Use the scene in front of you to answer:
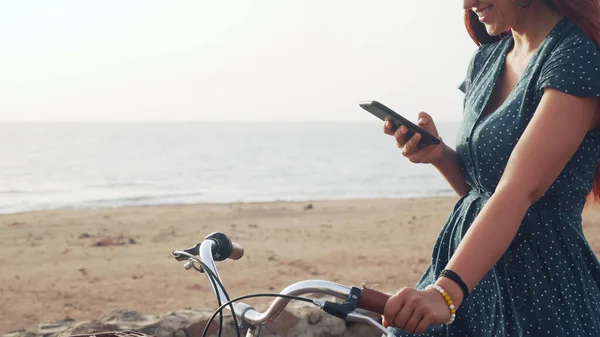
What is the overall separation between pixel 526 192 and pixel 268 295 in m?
0.64

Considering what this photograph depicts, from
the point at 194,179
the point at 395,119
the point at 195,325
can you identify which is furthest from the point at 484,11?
the point at 194,179

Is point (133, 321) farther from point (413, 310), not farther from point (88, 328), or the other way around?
point (413, 310)

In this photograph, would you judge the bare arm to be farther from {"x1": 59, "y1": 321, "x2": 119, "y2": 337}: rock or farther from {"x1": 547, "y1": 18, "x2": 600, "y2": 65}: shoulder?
{"x1": 59, "y1": 321, "x2": 119, "y2": 337}: rock

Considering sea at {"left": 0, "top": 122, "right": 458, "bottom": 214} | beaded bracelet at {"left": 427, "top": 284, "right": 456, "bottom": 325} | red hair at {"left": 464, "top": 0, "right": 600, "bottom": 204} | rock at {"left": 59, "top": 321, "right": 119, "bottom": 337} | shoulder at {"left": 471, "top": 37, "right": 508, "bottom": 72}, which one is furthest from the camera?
sea at {"left": 0, "top": 122, "right": 458, "bottom": 214}

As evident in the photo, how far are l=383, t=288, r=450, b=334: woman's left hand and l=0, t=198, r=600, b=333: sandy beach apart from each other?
23.1ft

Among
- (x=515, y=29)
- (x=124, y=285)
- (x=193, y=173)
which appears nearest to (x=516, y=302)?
(x=515, y=29)

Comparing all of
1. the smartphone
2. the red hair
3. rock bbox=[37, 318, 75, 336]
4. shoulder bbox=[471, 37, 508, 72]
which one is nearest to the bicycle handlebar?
the smartphone

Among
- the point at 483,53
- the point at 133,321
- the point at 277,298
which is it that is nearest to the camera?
the point at 277,298

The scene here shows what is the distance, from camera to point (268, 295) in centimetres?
166

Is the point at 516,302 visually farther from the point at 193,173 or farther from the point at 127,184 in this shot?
Result: the point at 193,173

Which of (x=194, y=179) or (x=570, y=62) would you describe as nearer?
(x=570, y=62)

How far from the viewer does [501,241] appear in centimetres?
175

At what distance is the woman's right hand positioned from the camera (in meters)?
2.04

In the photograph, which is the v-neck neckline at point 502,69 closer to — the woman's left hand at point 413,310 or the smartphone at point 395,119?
the smartphone at point 395,119
